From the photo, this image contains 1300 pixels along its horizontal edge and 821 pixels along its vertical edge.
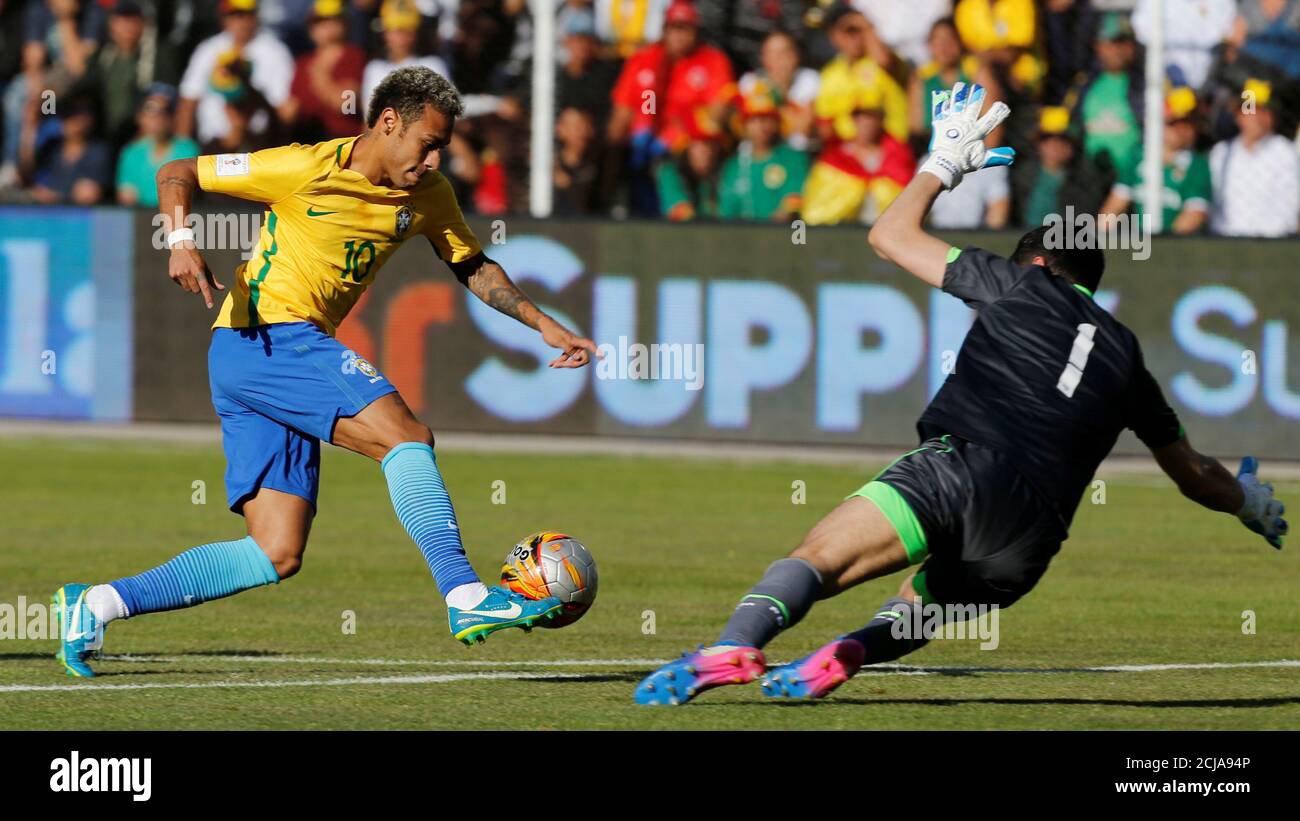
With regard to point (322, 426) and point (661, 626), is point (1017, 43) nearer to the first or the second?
point (661, 626)

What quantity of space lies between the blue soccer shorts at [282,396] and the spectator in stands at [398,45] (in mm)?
11057

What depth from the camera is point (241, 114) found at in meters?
19.3

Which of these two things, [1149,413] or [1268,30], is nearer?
[1149,413]

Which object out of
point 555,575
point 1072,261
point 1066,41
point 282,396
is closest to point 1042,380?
point 1072,261

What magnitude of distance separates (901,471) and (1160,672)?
2273 millimetres

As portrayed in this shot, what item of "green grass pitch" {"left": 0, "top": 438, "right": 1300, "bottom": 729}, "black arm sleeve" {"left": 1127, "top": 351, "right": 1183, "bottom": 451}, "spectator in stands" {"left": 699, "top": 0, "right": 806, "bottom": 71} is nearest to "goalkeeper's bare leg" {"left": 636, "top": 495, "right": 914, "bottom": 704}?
"green grass pitch" {"left": 0, "top": 438, "right": 1300, "bottom": 729}

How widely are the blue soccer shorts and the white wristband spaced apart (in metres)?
0.43

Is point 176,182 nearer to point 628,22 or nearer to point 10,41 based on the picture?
point 628,22

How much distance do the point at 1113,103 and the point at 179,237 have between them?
35.8ft

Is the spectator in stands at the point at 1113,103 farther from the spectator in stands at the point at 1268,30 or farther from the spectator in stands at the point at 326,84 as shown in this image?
the spectator in stands at the point at 326,84

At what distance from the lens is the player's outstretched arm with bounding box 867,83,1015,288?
6914mm

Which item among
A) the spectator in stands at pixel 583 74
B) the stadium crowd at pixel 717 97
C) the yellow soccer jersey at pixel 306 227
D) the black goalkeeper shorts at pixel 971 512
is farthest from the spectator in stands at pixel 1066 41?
the black goalkeeper shorts at pixel 971 512

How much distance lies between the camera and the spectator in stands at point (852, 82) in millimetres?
17734
